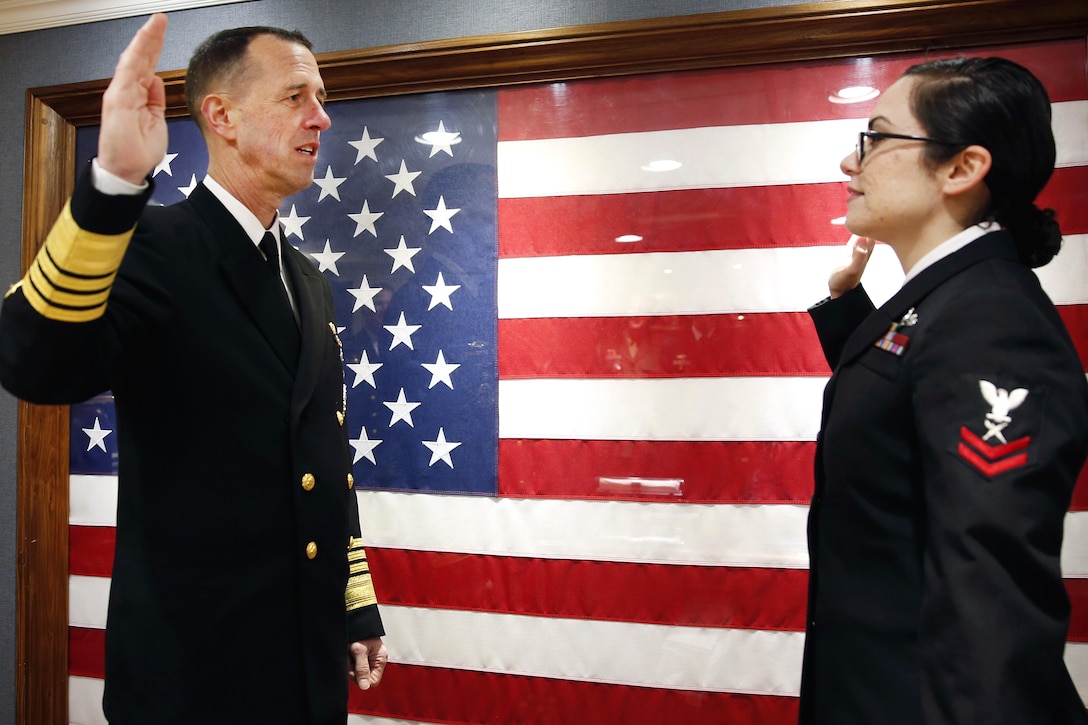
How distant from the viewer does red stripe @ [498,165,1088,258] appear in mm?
1891

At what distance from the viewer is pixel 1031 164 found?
3.42ft

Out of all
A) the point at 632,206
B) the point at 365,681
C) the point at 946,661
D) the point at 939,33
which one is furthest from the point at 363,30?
the point at 946,661

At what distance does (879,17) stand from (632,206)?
2.51 feet

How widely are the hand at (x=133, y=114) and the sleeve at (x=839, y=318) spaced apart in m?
1.20

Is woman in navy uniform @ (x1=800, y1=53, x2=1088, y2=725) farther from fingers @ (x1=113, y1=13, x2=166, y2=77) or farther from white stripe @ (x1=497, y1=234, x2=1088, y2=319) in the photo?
fingers @ (x1=113, y1=13, x2=166, y2=77)

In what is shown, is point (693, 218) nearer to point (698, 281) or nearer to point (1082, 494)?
point (698, 281)

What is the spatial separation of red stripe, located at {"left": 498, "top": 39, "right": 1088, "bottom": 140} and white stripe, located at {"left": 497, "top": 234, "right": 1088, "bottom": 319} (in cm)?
36

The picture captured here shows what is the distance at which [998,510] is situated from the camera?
826 millimetres

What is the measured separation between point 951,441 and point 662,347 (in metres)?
1.10

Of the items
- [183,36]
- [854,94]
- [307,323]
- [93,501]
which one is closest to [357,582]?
[307,323]

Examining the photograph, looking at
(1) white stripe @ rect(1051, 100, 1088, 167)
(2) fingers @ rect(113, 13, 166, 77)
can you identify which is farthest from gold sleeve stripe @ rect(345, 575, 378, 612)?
(1) white stripe @ rect(1051, 100, 1088, 167)

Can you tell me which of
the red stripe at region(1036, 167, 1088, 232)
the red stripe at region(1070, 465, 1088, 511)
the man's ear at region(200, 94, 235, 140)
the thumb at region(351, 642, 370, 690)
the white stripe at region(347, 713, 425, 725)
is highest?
the man's ear at region(200, 94, 235, 140)

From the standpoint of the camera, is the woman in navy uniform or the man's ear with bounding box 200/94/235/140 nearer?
the woman in navy uniform

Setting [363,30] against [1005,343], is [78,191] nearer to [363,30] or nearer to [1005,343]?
[1005,343]
